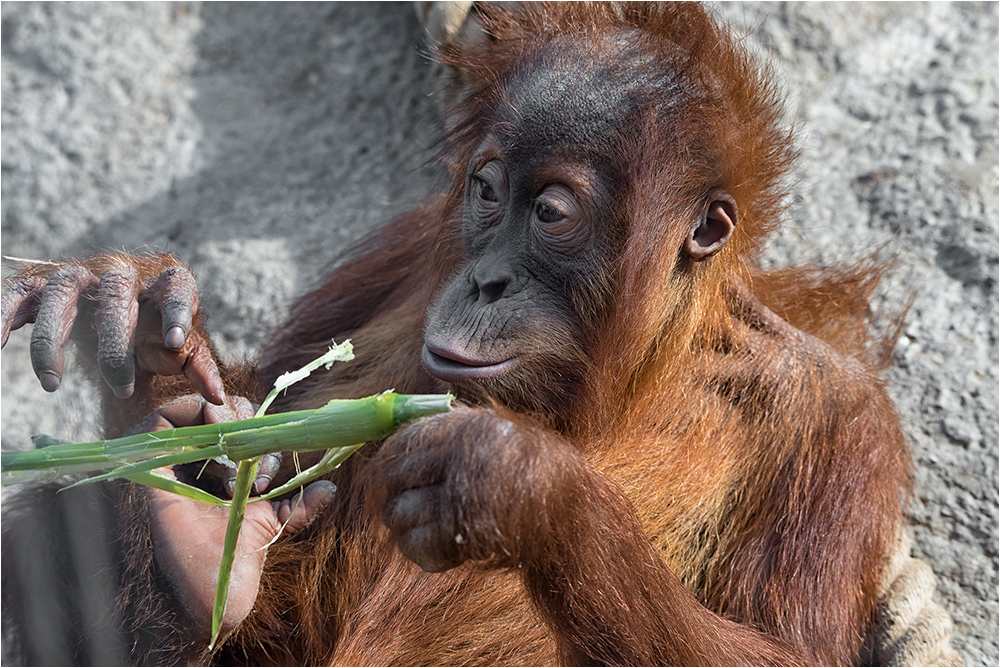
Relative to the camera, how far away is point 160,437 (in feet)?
5.93

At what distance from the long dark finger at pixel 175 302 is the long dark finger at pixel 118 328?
0.06m

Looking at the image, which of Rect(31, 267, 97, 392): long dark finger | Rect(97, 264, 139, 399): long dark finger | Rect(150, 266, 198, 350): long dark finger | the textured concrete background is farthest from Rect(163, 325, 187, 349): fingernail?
the textured concrete background

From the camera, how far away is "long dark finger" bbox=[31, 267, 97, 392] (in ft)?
6.50

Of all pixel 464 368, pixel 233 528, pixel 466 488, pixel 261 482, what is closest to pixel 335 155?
pixel 261 482

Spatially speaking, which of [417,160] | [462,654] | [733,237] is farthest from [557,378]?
[417,160]

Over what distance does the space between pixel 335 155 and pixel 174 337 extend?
7.92 feet

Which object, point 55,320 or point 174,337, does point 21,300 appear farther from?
point 174,337

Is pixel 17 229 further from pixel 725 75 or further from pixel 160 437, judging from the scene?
pixel 725 75

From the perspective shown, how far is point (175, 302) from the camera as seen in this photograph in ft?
6.97

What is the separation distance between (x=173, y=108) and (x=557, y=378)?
313 cm

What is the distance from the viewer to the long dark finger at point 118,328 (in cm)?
206

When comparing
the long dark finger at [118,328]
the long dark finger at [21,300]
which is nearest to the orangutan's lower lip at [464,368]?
the long dark finger at [118,328]

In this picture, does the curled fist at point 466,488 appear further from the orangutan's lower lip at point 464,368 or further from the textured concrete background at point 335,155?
the textured concrete background at point 335,155

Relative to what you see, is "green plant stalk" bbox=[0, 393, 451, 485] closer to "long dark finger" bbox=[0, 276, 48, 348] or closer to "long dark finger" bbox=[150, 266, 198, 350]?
"long dark finger" bbox=[150, 266, 198, 350]
